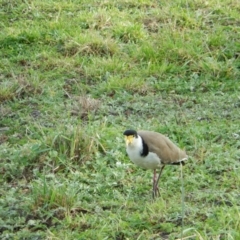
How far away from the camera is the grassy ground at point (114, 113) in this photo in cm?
541

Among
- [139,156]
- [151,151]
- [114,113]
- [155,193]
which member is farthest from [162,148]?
[114,113]

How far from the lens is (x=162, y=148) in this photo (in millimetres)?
5602

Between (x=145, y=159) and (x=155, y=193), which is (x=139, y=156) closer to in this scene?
(x=145, y=159)

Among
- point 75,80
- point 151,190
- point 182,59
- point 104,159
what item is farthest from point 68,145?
point 182,59

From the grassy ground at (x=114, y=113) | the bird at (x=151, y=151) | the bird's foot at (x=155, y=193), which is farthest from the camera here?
the bird's foot at (x=155, y=193)

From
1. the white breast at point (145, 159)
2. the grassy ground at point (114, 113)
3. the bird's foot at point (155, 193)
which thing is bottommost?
the grassy ground at point (114, 113)

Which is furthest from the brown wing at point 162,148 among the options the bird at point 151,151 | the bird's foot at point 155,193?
the bird's foot at point 155,193

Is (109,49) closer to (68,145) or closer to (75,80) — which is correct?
(75,80)

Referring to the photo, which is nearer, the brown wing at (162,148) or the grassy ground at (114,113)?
the grassy ground at (114,113)

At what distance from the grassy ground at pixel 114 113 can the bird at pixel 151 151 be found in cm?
26

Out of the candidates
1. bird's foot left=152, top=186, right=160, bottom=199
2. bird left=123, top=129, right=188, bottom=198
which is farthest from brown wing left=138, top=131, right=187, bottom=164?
bird's foot left=152, top=186, right=160, bottom=199

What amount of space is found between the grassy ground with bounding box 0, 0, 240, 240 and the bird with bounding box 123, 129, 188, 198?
262 mm

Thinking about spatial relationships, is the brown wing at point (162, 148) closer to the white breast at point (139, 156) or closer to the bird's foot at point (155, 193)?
the white breast at point (139, 156)

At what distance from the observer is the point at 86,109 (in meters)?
7.42
